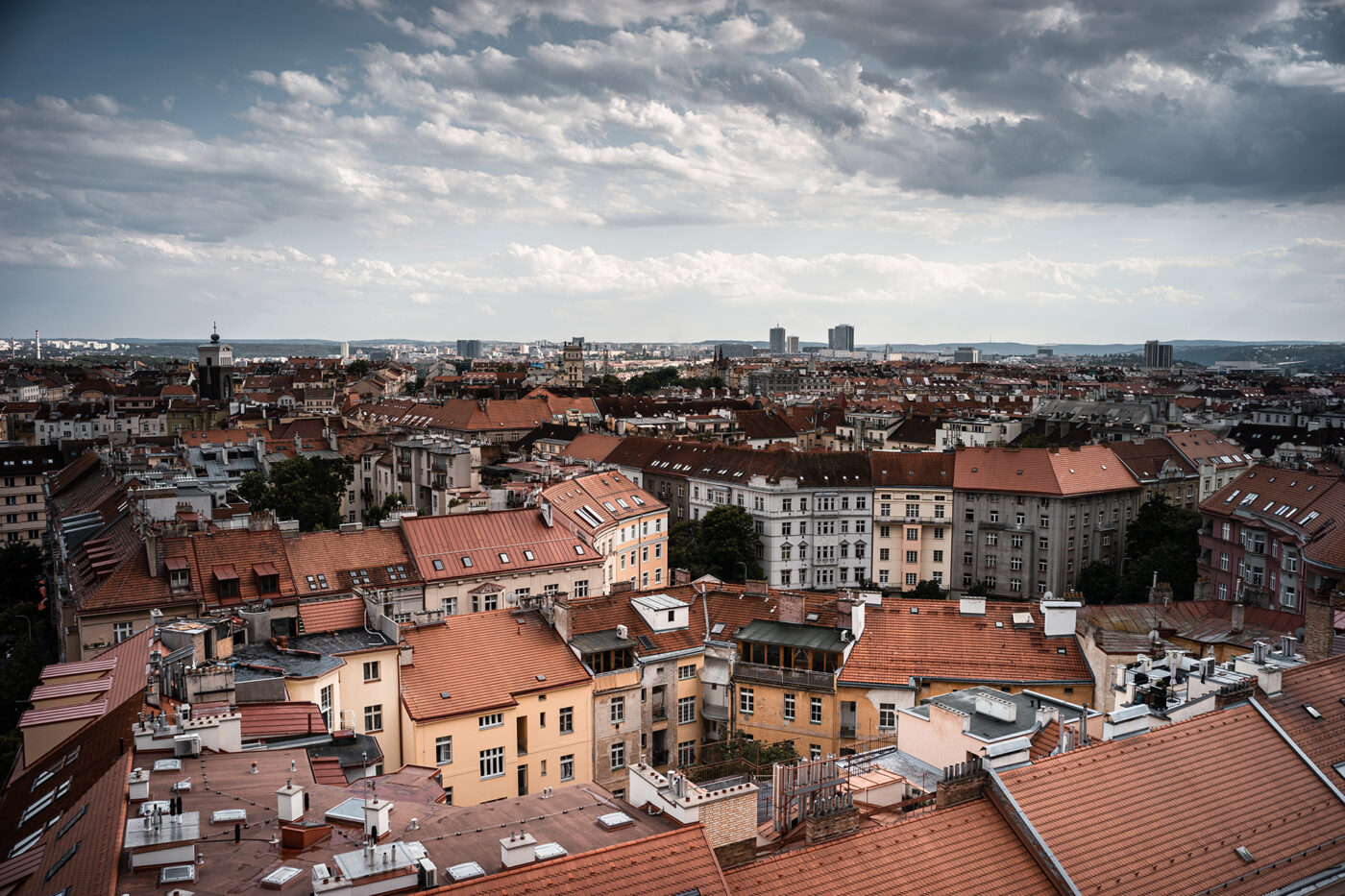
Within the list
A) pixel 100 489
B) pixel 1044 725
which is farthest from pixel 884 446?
pixel 1044 725

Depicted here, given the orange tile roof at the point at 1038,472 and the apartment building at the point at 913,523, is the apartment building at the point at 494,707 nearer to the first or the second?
the apartment building at the point at 913,523

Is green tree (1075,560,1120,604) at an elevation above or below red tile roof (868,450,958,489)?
below

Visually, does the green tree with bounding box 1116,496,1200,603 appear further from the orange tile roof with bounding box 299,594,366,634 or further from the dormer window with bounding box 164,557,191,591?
the dormer window with bounding box 164,557,191,591

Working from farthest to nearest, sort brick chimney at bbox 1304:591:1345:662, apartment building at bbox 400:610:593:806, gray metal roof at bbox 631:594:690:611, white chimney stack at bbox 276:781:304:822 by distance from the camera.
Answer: gray metal roof at bbox 631:594:690:611 → apartment building at bbox 400:610:593:806 → brick chimney at bbox 1304:591:1345:662 → white chimney stack at bbox 276:781:304:822

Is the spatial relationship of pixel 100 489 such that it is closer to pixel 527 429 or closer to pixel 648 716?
pixel 648 716

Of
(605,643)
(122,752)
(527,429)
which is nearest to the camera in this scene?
(122,752)

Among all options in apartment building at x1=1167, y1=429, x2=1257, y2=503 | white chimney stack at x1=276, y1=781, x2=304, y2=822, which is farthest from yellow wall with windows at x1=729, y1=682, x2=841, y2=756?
apartment building at x1=1167, y1=429, x2=1257, y2=503

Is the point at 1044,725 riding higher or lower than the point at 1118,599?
higher
